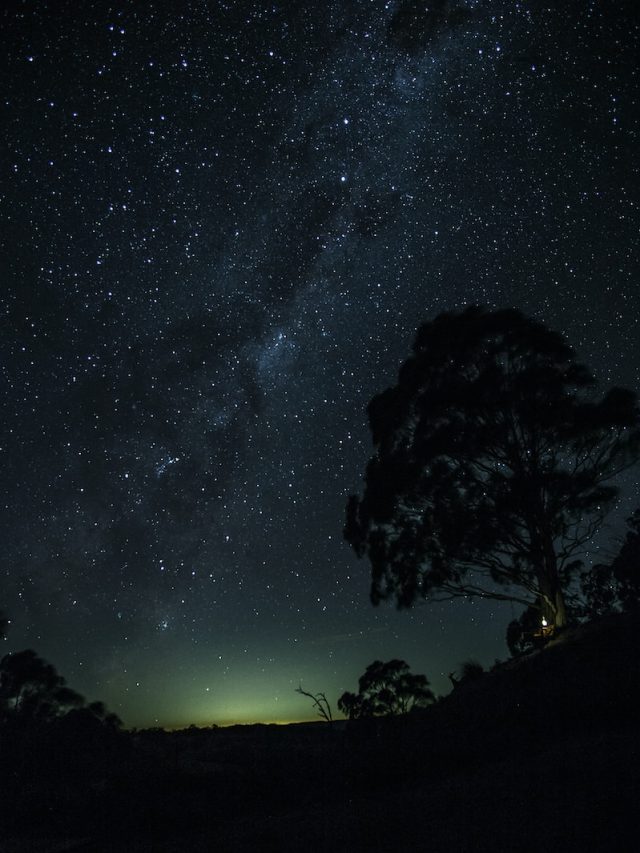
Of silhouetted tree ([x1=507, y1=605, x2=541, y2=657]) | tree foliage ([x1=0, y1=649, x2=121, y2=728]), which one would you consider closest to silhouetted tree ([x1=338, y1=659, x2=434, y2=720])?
silhouetted tree ([x1=507, y1=605, x2=541, y2=657])

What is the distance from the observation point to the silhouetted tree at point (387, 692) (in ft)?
106

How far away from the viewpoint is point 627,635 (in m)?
12.8

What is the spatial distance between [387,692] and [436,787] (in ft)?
91.9

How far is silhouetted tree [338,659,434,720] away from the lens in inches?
1275

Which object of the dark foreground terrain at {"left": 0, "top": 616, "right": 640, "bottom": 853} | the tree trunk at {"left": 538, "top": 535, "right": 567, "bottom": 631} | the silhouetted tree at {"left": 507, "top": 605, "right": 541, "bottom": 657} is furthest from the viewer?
the silhouetted tree at {"left": 507, "top": 605, "right": 541, "bottom": 657}

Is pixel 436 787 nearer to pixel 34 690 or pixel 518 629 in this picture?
pixel 518 629

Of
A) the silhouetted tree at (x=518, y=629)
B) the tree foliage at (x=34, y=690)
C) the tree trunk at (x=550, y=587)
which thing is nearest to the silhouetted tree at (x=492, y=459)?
the tree trunk at (x=550, y=587)

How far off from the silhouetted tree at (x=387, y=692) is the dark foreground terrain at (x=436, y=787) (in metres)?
13.0

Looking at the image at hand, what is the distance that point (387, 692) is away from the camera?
1293 inches

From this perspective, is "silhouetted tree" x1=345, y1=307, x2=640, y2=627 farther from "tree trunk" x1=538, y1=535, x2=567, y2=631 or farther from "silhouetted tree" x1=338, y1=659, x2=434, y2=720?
"silhouetted tree" x1=338, y1=659, x2=434, y2=720

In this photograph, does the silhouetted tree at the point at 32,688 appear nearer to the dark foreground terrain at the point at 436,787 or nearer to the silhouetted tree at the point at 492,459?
the dark foreground terrain at the point at 436,787

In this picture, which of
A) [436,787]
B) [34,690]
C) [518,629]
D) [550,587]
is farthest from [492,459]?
[34,690]

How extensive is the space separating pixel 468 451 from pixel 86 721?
1006 inches

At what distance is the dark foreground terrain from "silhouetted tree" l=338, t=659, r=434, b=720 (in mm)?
13035
